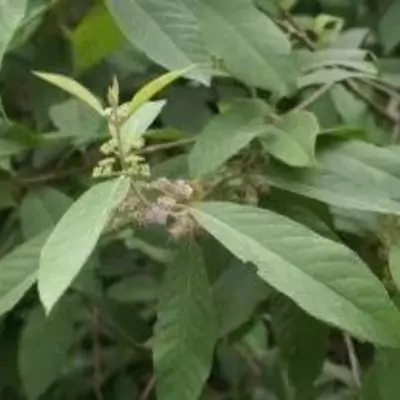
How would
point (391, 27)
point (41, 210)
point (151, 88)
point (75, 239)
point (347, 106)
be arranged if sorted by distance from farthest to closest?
point (391, 27), point (347, 106), point (41, 210), point (151, 88), point (75, 239)

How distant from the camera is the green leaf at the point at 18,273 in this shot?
37.3 inches

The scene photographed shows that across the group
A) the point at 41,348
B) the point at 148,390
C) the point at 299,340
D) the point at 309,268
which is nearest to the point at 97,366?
the point at 148,390

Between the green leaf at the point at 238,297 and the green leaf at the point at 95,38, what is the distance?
0.76ft

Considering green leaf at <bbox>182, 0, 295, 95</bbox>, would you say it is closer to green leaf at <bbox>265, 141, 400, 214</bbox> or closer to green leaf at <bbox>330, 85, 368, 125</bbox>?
green leaf at <bbox>265, 141, 400, 214</bbox>

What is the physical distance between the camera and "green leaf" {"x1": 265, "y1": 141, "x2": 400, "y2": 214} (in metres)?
1.01

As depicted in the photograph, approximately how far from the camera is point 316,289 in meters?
0.89

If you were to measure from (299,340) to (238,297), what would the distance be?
0.07m

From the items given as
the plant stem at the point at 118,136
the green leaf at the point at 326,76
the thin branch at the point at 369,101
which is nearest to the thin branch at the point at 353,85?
the thin branch at the point at 369,101

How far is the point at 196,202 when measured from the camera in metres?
0.96

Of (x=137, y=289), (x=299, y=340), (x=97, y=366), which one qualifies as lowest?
(x=97, y=366)

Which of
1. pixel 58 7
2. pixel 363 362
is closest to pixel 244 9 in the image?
pixel 58 7

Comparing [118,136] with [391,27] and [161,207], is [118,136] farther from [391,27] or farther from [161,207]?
[391,27]

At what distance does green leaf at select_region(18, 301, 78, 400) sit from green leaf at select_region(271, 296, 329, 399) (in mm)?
197

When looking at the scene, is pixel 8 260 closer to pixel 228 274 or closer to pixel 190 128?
pixel 228 274
